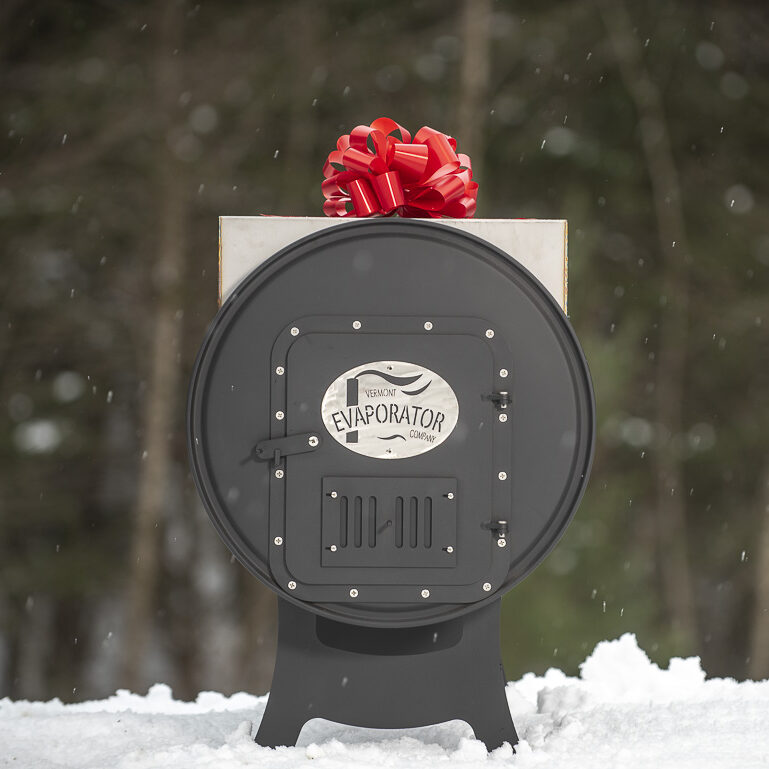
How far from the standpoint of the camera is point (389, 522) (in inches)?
72.9

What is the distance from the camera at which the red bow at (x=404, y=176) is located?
6.90 ft

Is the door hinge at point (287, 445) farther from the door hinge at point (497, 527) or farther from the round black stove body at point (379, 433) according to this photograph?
the door hinge at point (497, 527)

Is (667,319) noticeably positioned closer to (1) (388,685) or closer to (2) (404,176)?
(2) (404,176)

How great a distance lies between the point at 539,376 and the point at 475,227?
0.33 metres

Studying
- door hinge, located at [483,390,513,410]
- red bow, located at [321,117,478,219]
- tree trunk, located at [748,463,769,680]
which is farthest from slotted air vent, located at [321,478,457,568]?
tree trunk, located at [748,463,769,680]

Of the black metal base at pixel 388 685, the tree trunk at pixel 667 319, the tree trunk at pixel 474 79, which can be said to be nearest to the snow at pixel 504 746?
the black metal base at pixel 388 685

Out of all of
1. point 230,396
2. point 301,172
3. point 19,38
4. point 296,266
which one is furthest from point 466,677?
point 19,38

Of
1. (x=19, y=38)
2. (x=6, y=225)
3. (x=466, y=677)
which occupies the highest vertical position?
(x=19, y=38)

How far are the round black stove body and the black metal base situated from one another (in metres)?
0.14

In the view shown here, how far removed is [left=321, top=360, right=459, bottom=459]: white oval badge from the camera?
186 centimetres

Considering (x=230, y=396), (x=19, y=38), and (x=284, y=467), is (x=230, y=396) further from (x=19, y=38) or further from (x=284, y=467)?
(x=19, y=38)

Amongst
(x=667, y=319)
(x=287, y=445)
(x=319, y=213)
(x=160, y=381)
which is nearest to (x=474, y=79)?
(x=319, y=213)

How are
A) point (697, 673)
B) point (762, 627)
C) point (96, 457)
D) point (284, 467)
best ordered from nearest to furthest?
point (284, 467), point (697, 673), point (96, 457), point (762, 627)

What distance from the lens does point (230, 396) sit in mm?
1862
